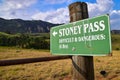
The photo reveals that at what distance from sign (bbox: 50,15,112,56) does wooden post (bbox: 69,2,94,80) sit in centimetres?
10

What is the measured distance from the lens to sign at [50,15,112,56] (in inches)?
105

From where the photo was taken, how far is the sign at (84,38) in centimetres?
267

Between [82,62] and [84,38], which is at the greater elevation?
[84,38]

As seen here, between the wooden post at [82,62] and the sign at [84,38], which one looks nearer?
the sign at [84,38]

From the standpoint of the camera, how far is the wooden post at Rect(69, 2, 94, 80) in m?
3.03

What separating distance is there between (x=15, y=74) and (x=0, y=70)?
1955 millimetres

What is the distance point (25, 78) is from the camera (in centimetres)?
1442

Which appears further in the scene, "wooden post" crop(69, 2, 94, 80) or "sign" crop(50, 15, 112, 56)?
"wooden post" crop(69, 2, 94, 80)

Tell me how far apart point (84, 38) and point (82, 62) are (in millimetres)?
333

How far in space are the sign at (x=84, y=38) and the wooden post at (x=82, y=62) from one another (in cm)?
10

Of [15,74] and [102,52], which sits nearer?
[102,52]

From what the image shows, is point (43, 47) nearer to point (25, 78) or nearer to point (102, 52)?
Answer: point (25, 78)

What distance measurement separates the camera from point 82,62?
3033 mm

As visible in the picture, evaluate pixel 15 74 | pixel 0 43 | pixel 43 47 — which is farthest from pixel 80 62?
pixel 0 43
